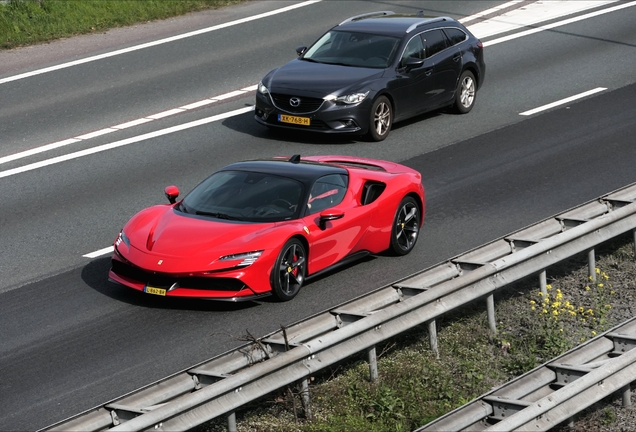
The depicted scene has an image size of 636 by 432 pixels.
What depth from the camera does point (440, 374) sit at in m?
9.59

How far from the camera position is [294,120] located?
58.7ft

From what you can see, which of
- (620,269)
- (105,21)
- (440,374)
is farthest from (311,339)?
(105,21)

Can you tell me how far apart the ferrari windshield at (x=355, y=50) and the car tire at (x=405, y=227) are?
6184 millimetres

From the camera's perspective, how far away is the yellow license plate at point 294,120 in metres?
17.8

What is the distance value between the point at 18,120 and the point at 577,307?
11.2 metres

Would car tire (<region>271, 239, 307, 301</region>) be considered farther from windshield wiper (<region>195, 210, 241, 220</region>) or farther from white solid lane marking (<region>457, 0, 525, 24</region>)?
white solid lane marking (<region>457, 0, 525, 24</region>)

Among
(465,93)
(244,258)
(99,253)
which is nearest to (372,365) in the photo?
(244,258)

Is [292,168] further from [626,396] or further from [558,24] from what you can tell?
[558,24]

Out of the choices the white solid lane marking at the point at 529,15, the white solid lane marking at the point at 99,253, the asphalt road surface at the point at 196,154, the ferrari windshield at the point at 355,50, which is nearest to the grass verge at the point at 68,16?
the asphalt road surface at the point at 196,154

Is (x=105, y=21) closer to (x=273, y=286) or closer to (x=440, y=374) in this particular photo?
(x=273, y=286)

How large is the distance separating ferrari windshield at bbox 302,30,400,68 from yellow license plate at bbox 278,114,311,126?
1.52 m

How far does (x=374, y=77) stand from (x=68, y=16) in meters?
9.34

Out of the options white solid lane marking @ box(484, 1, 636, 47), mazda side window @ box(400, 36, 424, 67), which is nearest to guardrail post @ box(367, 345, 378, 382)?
mazda side window @ box(400, 36, 424, 67)

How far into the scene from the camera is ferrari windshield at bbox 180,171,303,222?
11.5 m
